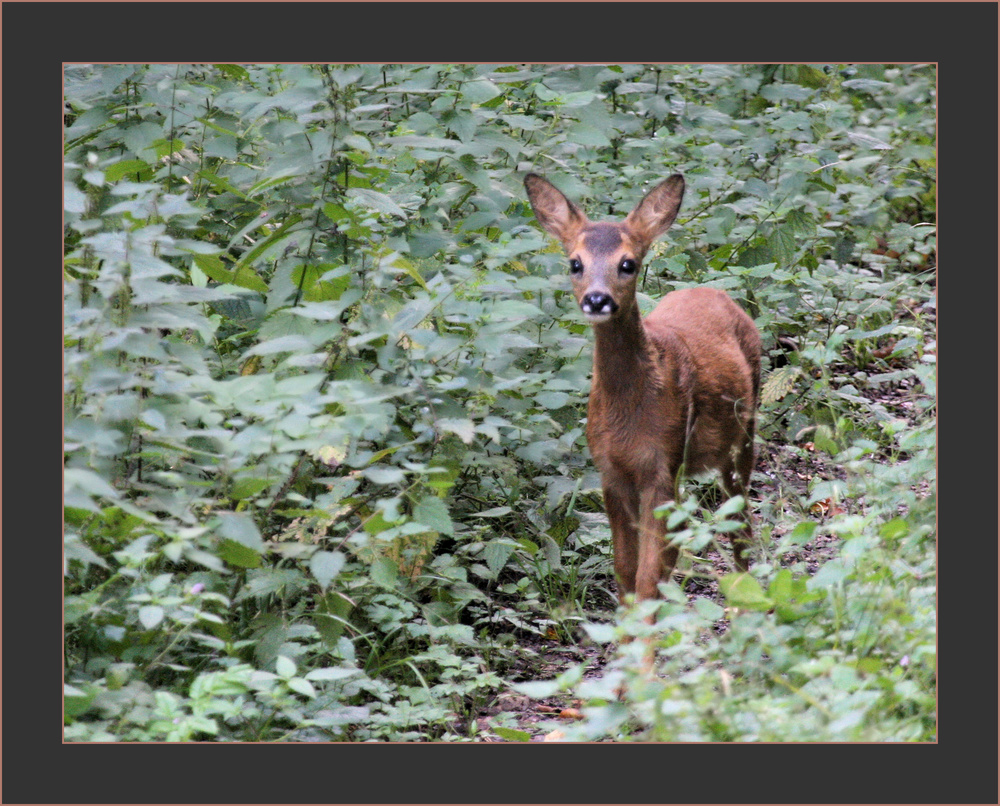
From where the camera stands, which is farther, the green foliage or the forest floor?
the forest floor

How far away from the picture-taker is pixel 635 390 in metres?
5.15

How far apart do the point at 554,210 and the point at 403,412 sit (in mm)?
1213

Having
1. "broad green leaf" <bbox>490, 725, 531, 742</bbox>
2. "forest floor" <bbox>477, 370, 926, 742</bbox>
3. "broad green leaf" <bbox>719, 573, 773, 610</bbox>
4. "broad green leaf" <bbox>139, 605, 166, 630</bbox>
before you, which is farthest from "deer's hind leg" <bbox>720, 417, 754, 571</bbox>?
"broad green leaf" <bbox>139, 605, 166, 630</bbox>

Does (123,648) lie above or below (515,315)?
below

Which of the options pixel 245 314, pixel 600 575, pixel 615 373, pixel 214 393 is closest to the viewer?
pixel 214 393

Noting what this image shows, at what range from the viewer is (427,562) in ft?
17.5

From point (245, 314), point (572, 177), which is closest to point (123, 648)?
point (245, 314)

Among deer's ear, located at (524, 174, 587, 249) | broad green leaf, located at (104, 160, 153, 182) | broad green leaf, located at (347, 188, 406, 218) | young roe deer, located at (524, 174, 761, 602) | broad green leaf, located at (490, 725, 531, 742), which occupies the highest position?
broad green leaf, located at (104, 160, 153, 182)

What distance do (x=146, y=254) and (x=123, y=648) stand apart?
1.40 m

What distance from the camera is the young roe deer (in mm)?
4996

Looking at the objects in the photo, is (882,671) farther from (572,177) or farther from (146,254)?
(572,177)

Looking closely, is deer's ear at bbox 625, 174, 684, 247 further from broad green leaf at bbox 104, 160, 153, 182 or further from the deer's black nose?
broad green leaf at bbox 104, 160, 153, 182

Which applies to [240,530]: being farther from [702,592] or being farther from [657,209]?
[702,592]

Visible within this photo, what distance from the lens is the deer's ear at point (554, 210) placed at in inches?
212
